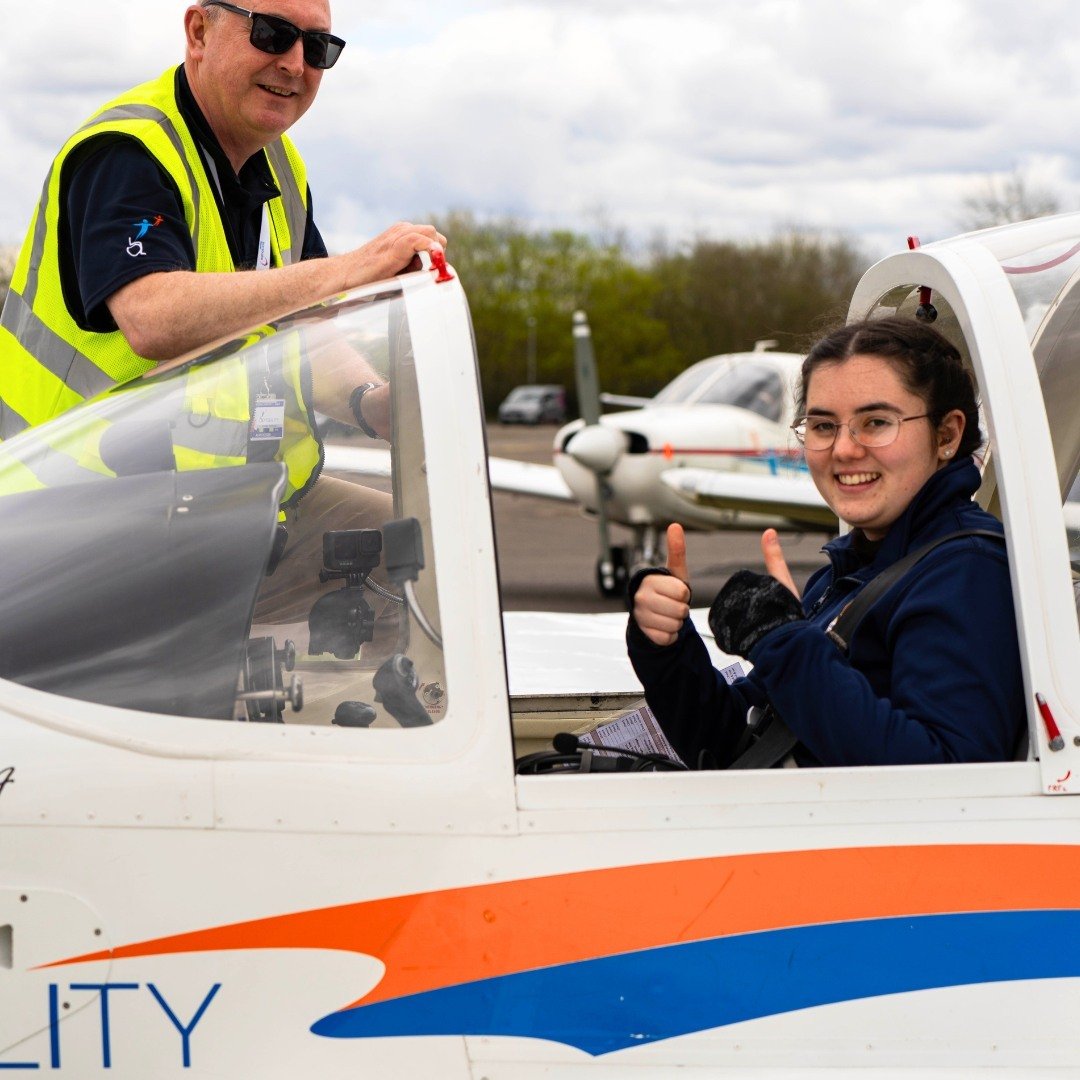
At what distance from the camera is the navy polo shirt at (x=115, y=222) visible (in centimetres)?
211

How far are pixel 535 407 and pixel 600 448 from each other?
120 feet

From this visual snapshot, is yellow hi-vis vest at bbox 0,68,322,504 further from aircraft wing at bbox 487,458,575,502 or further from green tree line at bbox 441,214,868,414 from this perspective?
green tree line at bbox 441,214,868,414

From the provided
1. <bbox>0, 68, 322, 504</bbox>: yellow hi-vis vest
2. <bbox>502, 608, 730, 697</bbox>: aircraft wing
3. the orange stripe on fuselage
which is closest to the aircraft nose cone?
<bbox>502, 608, 730, 697</bbox>: aircraft wing

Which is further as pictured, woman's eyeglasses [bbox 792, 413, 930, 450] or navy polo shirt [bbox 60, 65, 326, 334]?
navy polo shirt [bbox 60, 65, 326, 334]

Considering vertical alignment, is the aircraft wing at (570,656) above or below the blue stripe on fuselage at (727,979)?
above

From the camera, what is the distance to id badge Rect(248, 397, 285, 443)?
71.5 inches

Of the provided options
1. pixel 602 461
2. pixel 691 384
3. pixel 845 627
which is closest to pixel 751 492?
pixel 602 461

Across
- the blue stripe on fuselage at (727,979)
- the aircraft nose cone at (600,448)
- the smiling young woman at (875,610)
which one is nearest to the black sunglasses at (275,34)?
the smiling young woman at (875,610)

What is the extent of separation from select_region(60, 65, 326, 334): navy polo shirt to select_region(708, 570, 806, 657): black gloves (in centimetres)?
105

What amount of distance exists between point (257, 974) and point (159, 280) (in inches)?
43.4

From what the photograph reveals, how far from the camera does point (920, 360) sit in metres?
1.91

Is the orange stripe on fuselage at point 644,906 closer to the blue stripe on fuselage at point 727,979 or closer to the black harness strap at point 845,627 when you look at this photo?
the blue stripe on fuselage at point 727,979

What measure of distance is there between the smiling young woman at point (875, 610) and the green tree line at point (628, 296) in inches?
1695

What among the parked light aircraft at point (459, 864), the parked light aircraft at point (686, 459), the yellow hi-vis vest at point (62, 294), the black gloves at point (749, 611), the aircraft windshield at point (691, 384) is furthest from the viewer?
the aircraft windshield at point (691, 384)
